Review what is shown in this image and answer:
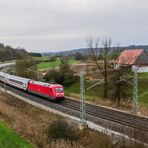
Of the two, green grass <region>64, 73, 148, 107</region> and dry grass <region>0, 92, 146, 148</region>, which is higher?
dry grass <region>0, 92, 146, 148</region>

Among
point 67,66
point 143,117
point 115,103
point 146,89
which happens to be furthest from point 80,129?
point 67,66

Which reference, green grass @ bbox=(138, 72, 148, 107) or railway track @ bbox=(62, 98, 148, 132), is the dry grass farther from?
green grass @ bbox=(138, 72, 148, 107)

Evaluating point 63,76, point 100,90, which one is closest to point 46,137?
point 100,90

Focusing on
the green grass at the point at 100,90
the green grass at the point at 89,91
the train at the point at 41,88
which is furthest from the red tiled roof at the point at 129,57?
the train at the point at 41,88

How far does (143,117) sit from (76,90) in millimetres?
42018

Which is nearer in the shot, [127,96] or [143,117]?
[143,117]

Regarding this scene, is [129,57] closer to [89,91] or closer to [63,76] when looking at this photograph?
[63,76]

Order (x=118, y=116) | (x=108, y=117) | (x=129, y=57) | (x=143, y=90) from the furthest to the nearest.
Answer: (x=129, y=57) → (x=143, y=90) → (x=118, y=116) → (x=108, y=117)

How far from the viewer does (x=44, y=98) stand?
191 ft

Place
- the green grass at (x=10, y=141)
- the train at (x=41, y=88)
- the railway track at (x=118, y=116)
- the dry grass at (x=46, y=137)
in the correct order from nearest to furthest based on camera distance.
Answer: the green grass at (x=10, y=141) → the dry grass at (x=46, y=137) → the railway track at (x=118, y=116) → the train at (x=41, y=88)

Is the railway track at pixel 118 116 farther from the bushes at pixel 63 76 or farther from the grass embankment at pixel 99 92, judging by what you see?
the bushes at pixel 63 76

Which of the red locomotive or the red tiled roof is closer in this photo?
the red locomotive

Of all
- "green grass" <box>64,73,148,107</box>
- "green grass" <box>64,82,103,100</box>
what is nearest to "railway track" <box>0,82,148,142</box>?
"green grass" <box>64,73,148,107</box>

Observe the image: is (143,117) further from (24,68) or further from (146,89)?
(24,68)
